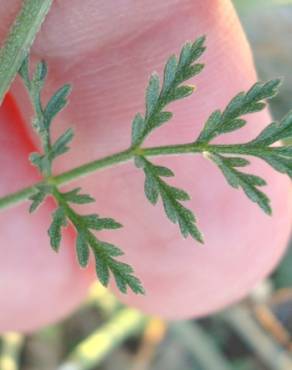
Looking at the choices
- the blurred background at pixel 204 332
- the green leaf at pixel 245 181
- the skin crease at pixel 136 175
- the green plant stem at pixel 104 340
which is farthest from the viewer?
the blurred background at pixel 204 332

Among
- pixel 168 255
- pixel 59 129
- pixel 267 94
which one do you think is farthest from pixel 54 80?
pixel 168 255

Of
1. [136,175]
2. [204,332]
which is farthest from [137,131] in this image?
[204,332]

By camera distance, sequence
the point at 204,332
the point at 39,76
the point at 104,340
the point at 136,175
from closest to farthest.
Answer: the point at 39,76
the point at 136,175
the point at 104,340
the point at 204,332

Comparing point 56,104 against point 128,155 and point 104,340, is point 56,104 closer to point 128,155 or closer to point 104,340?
point 128,155

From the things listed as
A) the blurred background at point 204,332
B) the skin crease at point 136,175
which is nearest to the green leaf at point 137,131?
the skin crease at point 136,175

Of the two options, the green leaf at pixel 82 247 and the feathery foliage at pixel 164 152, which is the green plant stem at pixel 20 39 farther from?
the green leaf at pixel 82 247

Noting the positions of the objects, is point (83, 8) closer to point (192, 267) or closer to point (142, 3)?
point (142, 3)
